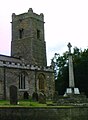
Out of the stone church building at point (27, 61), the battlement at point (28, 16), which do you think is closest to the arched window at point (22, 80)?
the stone church building at point (27, 61)

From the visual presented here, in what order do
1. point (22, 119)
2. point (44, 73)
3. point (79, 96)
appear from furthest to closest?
point (44, 73) → point (79, 96) → point (22, 119)

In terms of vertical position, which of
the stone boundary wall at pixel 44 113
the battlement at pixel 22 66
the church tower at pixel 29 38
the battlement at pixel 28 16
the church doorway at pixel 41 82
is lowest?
the stone boundary wall at pixel 44 113

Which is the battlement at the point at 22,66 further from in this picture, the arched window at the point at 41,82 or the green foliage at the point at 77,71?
the green foliage at the point at 77,71

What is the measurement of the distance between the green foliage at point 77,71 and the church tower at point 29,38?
4543 millimetres

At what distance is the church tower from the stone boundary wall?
31.8m

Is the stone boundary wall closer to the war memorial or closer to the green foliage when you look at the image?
the war memorial

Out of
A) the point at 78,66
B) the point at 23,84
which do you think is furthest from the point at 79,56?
the point at 23,84

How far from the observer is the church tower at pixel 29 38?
60.3 m

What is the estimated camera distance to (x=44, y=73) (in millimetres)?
56531

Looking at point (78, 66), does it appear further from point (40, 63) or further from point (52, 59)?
point (52, 59)

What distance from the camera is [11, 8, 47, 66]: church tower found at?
60259mm

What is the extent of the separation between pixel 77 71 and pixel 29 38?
11044 millimetres

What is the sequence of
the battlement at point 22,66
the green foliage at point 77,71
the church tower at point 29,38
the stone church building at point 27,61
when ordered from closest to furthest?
the battlement at point 22,66 → the stone church building at point 27,61 → the green foliage at point 77,71 → the church tower at point 29,38

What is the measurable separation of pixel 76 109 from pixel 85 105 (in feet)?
5.83
